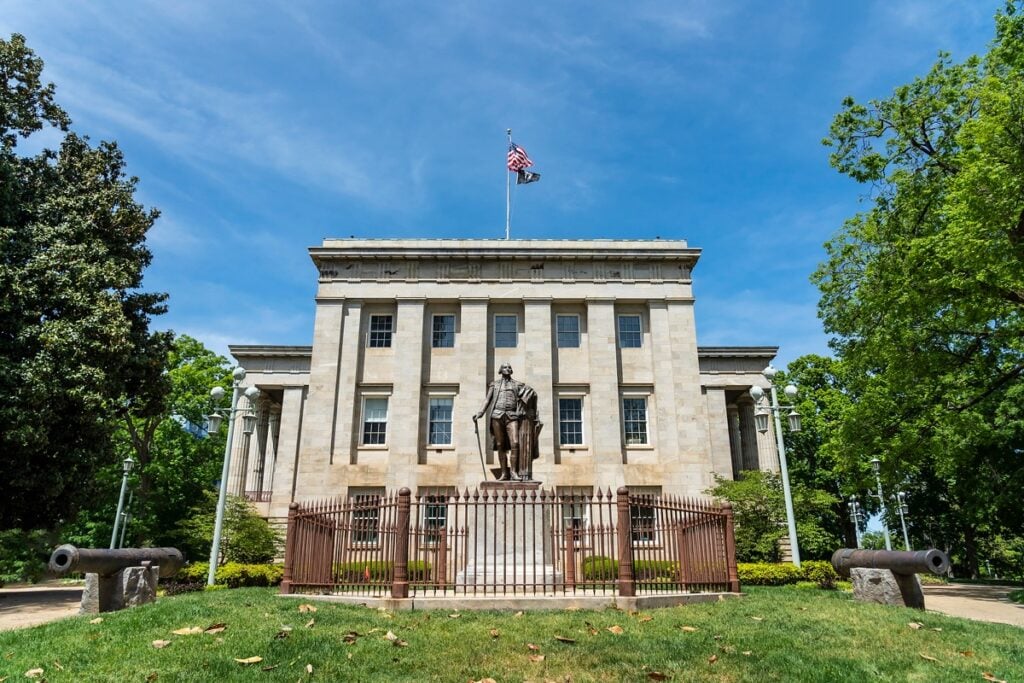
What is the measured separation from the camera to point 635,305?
1268 inches

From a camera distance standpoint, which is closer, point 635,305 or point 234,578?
point 234,578

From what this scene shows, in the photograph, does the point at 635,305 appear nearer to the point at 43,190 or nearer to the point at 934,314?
the point at 934,314

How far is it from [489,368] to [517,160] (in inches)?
432

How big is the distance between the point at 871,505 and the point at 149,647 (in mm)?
42835

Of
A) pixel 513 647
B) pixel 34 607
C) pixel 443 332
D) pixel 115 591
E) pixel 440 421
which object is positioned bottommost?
pixel 34 607

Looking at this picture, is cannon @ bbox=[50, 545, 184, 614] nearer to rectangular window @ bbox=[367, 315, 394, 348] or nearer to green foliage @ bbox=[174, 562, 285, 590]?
green foliage @ bbox=[174, 562, 285, 590]

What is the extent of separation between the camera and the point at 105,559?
33.7 ft

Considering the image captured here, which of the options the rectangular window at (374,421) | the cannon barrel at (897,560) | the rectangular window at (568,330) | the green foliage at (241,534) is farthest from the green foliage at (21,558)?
the cannon barrel at (897,560)

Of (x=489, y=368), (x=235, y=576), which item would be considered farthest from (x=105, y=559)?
(x=489, y=368)

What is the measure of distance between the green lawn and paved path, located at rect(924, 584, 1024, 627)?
4593 millimetres

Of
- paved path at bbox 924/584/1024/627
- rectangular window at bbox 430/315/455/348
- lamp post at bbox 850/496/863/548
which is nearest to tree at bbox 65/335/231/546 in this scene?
rectangular window at bbox 430/315/455/348

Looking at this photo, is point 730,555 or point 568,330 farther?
point 568,330

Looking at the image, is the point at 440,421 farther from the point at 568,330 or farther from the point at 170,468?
the point at 170,468

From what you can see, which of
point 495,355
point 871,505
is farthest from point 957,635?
point 871,505
